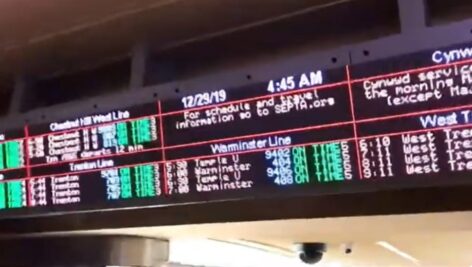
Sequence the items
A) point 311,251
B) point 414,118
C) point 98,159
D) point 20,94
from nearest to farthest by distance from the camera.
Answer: point 414,118
point 98,159
point 20,94
point 311,251

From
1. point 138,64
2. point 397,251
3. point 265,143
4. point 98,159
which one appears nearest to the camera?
point 265,143

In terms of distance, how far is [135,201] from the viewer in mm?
1759

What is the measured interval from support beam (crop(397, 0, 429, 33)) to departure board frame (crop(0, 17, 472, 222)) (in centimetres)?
3

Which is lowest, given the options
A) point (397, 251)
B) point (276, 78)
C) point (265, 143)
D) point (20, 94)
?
point (397, 251)

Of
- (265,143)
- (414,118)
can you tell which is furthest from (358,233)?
(414,118)

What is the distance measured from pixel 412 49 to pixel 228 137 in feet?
1.42

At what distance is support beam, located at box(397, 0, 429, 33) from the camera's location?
4.86 ft

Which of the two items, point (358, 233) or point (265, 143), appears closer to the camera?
point (265, 143)

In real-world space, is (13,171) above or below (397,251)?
above

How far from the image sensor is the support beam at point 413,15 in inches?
58.3

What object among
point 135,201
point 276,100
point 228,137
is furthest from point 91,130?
point 276,100

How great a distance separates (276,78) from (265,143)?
14 cm

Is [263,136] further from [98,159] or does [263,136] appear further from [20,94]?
[20,94]

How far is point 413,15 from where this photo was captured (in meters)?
1.50
